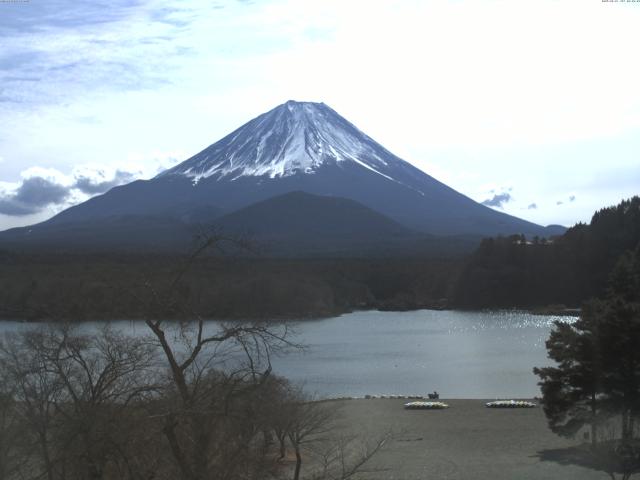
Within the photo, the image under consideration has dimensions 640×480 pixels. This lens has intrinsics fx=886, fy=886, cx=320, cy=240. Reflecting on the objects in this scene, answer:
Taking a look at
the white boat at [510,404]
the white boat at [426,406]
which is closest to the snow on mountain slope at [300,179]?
the white boat at [426,406]

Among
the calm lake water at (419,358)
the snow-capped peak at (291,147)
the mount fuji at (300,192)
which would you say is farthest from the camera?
the snow-capped peak at (291,147)

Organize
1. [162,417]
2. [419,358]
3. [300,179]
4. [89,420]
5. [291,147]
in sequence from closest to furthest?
1. [162,417]
2. [89,420]
3. [419,358]
4. [300,179]
5. [291,147]

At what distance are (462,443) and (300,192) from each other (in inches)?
3495

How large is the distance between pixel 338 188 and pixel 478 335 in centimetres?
7720

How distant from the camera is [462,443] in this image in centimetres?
1520

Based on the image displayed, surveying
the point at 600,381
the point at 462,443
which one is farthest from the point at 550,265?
the point at 600,381

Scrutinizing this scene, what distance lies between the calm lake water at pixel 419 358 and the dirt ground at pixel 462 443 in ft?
10.5

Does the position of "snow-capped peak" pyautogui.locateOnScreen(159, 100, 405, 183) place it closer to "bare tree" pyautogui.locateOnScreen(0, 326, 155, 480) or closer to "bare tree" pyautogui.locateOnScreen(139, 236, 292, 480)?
"bare tree" pyautogui.locateOnScreen(0, 326, 155, 480)

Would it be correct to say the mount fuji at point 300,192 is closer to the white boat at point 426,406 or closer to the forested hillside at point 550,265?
the forested hillside at point 550,265

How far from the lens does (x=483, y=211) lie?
11862 cm

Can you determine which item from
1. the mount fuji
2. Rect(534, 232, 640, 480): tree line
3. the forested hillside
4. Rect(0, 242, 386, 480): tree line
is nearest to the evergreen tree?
Rect(534, 232, 640, 480): tree line

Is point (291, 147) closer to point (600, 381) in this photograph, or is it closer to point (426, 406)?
point (426, 406)

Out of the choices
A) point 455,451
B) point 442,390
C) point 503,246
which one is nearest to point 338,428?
point 455,451

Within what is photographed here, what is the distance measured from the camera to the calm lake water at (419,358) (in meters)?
23.8
